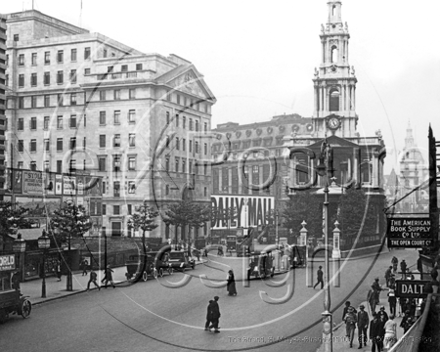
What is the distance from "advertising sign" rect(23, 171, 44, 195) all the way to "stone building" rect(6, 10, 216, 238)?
5077 mm

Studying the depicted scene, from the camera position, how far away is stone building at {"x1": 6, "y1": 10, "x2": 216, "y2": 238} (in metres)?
39.6

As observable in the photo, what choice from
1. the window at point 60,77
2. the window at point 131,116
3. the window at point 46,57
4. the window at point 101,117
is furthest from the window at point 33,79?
the window at point 131,116

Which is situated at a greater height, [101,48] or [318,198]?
[101,48]

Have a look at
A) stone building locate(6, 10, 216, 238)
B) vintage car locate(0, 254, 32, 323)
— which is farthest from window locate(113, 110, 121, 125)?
vintage car locate(0, 254, 32, 323)

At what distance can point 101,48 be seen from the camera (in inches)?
2232

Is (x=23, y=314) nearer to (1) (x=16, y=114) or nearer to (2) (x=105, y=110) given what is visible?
(2) (x=105, y=110)

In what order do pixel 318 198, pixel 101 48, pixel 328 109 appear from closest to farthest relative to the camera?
1. pixel 101 48
2. pixel 318 198
3. pixel 328 109

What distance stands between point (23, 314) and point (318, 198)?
40.2m

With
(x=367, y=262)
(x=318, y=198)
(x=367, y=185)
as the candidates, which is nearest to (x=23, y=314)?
(x=367, y=262)

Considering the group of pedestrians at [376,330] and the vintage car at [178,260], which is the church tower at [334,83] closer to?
the vintage car at [178,260]

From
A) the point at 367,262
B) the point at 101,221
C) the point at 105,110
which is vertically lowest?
the point at 367,262

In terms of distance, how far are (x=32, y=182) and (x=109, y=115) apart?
6.76 metres

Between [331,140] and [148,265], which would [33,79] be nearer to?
[331,140]

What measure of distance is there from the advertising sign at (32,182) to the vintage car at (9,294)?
15.8 m
